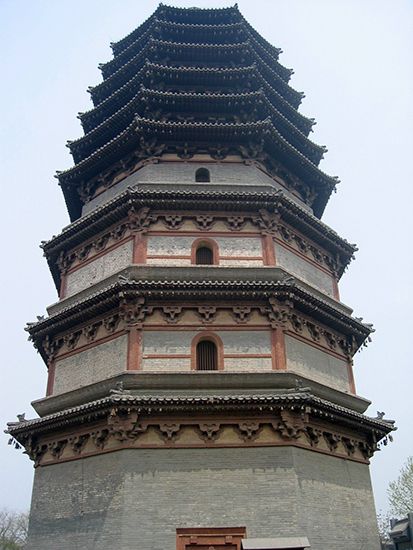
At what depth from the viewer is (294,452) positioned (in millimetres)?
13742

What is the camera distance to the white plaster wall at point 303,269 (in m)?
17.5

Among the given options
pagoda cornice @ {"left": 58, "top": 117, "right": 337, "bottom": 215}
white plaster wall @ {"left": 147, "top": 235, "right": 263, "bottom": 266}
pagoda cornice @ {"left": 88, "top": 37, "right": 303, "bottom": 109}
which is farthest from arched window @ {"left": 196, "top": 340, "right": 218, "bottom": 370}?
pagoda cornice @ {"left": 88, "top": 37, "right": 303, "bottom": 109}

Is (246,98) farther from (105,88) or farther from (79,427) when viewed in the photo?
(79,427)

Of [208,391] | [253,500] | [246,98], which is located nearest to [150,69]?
[246,98]

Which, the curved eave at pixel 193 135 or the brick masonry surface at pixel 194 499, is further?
the curved eave at pixel 193 135

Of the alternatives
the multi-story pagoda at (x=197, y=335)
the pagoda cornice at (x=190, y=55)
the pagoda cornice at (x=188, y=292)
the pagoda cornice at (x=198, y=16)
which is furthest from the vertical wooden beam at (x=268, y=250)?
the pagoda cornice at (x=198, y=16)

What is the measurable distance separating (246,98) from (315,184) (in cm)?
463

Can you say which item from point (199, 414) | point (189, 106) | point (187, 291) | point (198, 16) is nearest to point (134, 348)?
point (187, 291)

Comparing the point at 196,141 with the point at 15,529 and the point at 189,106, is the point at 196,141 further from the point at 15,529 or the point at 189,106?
the point at 15,529

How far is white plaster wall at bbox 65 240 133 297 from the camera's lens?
55.8ft

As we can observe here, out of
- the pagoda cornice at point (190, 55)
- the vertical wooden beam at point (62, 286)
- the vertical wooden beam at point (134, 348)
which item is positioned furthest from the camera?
the pagoda cornice at point (190, 55)

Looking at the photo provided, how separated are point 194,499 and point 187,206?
850 centimetres

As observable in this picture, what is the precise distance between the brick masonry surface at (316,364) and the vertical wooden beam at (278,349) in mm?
378

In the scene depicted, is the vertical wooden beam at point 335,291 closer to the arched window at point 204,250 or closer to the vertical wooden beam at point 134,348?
the arched window at point 204,250
